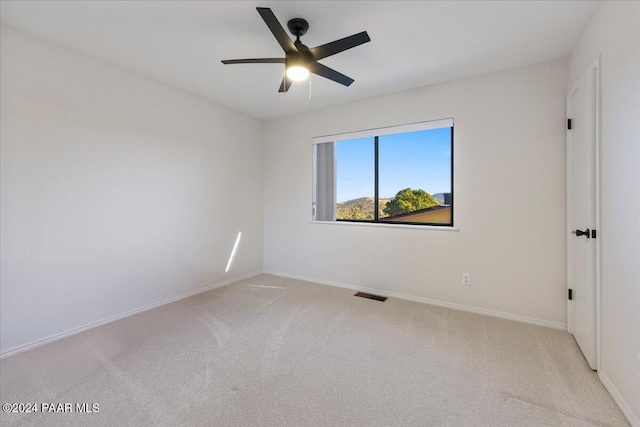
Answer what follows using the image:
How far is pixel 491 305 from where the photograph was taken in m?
2.88

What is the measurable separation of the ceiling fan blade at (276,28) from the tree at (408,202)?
247 cm

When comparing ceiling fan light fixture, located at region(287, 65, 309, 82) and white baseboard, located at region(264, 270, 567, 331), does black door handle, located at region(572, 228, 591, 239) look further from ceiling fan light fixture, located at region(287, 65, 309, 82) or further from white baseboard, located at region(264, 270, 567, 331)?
ceiling fan light fixture, located at region(287, 65, 309, 82)

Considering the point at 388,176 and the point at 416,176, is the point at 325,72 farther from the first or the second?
the point at 416,176

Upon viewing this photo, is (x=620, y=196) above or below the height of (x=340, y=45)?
below

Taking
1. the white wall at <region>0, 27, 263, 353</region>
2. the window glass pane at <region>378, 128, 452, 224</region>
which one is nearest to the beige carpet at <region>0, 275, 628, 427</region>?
the white wall at <region>0, 27, 263, 353</region>

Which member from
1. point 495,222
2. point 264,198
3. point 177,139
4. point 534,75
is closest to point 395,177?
point 495,222

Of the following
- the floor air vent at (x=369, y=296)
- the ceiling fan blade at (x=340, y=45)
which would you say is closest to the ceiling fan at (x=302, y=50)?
the ceiling fan blade at (x=340, y=45)

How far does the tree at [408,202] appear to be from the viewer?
3.62 m

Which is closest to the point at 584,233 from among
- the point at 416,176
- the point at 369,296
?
the point at 416,176

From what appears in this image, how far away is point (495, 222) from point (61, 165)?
417cm

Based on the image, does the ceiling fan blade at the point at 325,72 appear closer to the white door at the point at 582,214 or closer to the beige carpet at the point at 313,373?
the white door at the point at 582,214

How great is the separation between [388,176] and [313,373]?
9.04 ft

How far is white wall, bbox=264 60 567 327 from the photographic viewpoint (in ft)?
8.50

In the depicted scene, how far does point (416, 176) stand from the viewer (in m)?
3.76
